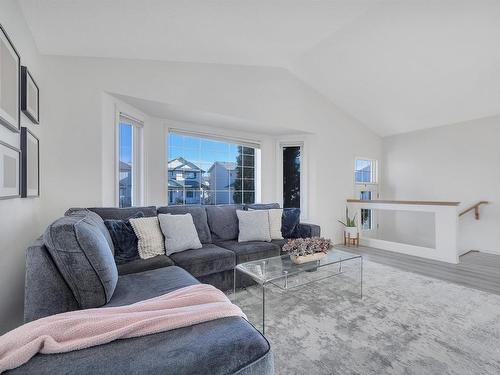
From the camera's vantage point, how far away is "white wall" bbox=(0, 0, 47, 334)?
59.2 inches

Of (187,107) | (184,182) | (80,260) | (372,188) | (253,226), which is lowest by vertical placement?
(253,226)

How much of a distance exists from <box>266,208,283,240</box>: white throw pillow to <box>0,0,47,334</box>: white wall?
7.75 feet

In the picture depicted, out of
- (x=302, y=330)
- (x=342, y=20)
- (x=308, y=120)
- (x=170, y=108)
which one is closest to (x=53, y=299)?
(x=302, y=330)

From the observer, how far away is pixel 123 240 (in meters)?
2.19

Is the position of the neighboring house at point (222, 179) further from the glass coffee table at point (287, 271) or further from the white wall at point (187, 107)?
the glass coffee table at point (287, 271)

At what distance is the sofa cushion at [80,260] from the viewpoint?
1214 millimetres

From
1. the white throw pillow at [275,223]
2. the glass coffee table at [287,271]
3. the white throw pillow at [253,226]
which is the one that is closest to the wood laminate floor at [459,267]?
the glass coffee table at [287,271]

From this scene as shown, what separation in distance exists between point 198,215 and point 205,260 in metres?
0.70

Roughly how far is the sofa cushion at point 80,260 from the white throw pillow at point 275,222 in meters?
2.10

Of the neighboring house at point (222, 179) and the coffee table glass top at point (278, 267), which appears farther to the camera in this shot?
the neighboring house at point (222, 179)

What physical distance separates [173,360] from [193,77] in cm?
302

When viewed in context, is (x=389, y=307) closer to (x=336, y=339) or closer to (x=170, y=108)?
(x=336, y=339)

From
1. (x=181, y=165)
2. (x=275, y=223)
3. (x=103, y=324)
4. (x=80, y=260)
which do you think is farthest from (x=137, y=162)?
(x=103, y=324)

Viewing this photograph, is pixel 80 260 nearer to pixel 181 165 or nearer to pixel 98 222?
pixel 98 222
